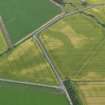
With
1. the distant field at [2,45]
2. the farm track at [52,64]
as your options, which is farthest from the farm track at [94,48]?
the distant field at [2,45]

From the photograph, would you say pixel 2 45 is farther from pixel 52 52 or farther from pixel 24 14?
pixel 52 52

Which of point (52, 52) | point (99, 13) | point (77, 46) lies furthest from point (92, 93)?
point (99, 13)

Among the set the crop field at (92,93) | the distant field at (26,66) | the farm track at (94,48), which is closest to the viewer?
the crop field at (92,93)

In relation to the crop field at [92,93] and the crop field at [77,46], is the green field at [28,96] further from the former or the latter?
the crop field at [77,46]

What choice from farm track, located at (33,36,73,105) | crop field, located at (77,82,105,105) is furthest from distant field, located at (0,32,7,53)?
crop field, located at (77,82,105,105)

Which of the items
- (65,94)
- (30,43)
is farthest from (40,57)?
(65,94)

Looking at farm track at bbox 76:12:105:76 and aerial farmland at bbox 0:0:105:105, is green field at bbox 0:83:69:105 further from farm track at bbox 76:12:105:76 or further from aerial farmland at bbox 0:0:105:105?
farm track at bbox 76:12:105:76
